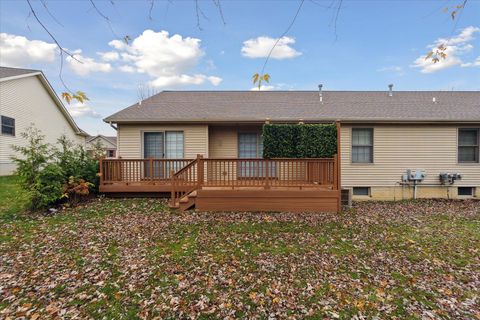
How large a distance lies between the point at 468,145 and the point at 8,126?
21.7 m

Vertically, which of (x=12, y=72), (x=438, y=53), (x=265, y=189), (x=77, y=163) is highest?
(x=12, y=72)

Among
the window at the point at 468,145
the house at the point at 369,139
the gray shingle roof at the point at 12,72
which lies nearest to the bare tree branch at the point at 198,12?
the house at the point at 369,139

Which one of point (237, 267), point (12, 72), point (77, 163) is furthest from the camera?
point (12, 72)

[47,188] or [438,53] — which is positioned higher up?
[438,53]

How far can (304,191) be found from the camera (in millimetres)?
6922

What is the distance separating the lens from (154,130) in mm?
9344

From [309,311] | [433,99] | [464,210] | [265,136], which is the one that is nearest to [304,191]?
[265,136]

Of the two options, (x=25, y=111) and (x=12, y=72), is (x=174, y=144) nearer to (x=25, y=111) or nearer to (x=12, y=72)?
(x=25, y=111)

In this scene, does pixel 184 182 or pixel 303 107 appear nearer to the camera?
pixel 184 182

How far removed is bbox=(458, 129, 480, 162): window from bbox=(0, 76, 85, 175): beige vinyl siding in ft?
65.9

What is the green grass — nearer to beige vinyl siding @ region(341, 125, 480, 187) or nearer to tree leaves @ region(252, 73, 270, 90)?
tree leaves @ region(252, 73, 270, 90)

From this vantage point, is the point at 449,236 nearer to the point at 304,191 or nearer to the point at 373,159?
the point at 304,191

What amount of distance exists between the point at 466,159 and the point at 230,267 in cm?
1061

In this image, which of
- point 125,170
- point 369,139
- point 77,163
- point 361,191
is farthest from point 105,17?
point 361,191
